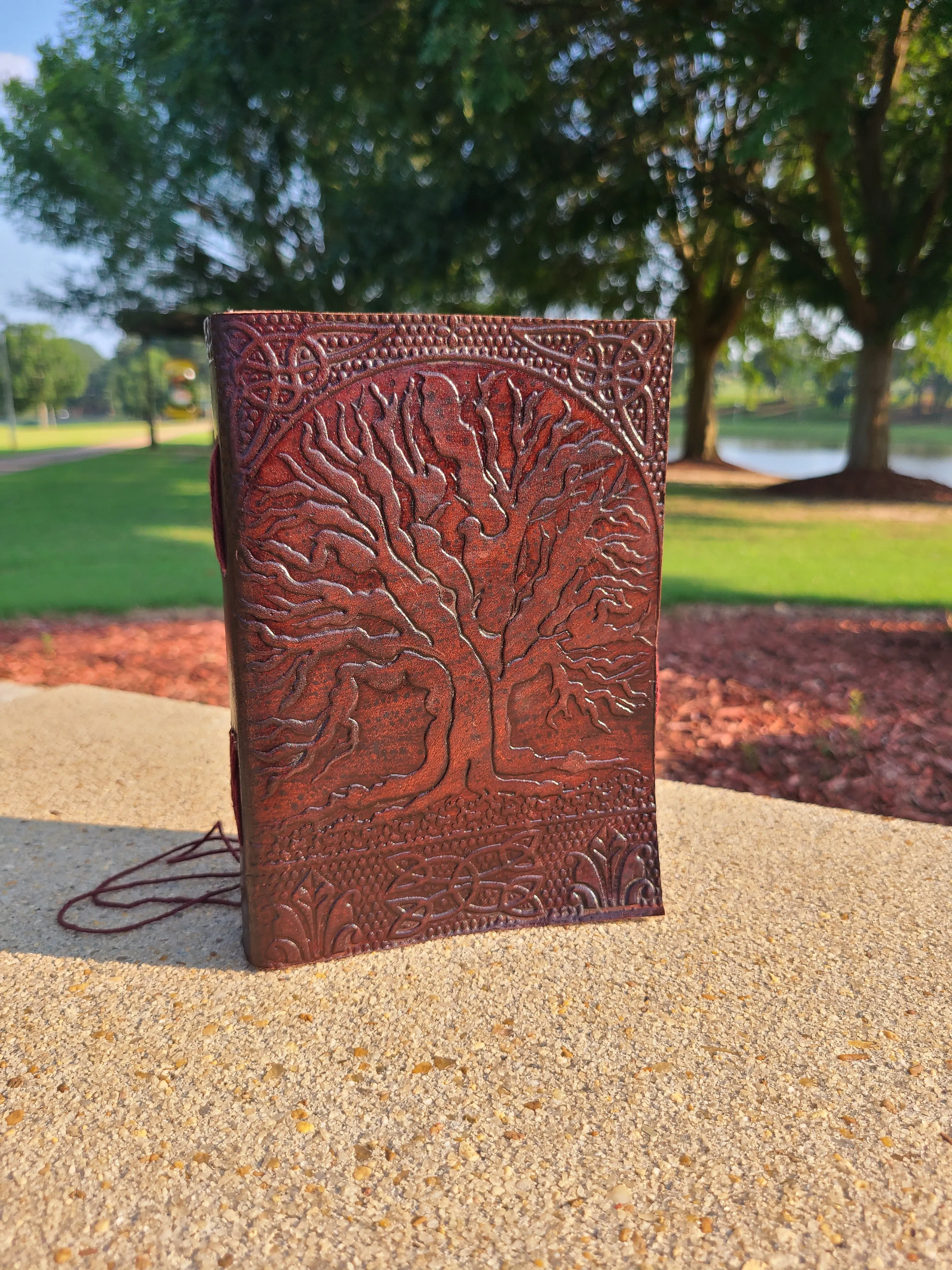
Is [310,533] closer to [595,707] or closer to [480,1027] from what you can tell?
[595,707]

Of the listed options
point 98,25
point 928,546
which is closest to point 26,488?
point 98,25

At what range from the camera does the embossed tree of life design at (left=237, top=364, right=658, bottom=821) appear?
88.4 inches

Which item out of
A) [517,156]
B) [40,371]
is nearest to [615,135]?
[517,156]

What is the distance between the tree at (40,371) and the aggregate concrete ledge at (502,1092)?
239 feet

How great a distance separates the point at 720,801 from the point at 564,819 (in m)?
1.08

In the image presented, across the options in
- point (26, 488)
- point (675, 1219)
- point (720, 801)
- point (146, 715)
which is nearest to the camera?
point (675, 1219)

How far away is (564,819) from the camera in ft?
8.61

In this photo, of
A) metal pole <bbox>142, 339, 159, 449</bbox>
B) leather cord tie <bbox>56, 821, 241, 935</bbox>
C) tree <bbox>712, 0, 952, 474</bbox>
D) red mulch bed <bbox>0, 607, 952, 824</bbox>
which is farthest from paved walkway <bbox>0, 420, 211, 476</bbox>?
leather cord tie <bbox>56, 821, 241, 935</bbox>

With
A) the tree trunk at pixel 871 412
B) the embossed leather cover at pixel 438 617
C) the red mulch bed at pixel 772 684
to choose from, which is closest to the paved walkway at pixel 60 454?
the tree trunk at pixel 871 412

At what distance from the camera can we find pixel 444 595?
2.39 meters

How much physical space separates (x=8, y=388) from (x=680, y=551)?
38.2 metres

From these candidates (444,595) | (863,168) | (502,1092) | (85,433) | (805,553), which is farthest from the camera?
(85,433)

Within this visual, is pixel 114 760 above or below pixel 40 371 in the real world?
below

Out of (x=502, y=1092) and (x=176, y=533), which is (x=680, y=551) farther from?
(x=502, y=1092)
